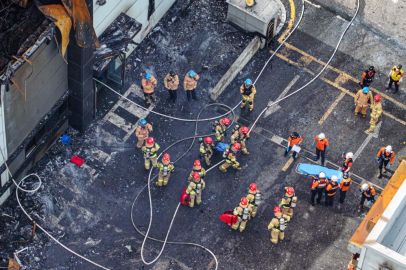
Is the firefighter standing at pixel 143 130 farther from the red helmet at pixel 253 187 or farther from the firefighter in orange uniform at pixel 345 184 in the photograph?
the firefighter in orange uniform at pixel 345 184

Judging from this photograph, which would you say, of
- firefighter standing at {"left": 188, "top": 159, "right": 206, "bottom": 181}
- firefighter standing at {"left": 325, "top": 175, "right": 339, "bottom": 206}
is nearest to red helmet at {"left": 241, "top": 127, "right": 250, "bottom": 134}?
firefighter standing at {"left": 188, "top": 159, "right": 206, "bottom": 181}

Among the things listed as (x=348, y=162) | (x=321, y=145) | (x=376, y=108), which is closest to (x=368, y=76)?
(x=376, y=108)

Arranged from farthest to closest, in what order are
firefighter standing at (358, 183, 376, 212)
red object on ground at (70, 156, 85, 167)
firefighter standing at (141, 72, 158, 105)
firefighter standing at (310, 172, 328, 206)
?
1. firefighter standing at (141, 72, 158, 105)
2. red object on ground at (70, 156, 85, 167)
3. firefighter standing at (310, 172, 328, 206)
4. firefighter standing at (358, 183, 376, 212)

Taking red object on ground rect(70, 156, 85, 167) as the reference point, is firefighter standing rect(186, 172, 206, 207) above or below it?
above

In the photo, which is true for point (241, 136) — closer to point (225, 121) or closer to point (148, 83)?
point (225, 121)

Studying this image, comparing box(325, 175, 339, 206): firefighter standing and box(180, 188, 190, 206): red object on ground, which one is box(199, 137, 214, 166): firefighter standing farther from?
box(325, 175, 339, 206): firefighter standing

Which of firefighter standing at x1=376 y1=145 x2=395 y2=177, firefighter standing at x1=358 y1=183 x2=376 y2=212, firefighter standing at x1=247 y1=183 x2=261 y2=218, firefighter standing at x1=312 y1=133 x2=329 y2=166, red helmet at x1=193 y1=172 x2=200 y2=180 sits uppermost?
firefighter standing at x1=376 y1=145 x2=395 y2=177
